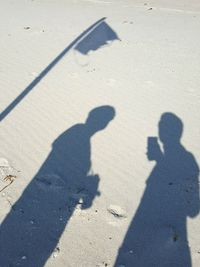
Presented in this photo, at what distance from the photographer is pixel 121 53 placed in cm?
1141

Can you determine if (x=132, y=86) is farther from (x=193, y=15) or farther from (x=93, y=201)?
(x=193, y=15)

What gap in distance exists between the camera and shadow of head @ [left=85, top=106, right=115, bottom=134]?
730cm

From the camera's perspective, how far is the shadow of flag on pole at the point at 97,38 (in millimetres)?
11766

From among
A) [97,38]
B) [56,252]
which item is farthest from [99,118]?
[97,38]

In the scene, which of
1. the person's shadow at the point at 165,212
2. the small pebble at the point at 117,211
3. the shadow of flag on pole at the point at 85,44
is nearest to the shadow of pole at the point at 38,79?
the shadow of flag on pole at the point at 85,44

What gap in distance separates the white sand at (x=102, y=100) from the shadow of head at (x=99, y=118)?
5.6 inches

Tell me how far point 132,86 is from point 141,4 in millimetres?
10616

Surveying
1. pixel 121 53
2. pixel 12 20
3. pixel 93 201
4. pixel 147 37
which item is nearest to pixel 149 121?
pixel 93 201

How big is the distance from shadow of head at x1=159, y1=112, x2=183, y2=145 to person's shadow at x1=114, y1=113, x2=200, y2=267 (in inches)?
0.7

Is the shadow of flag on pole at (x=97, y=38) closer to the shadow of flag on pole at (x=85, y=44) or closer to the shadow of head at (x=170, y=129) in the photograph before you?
the shadow of flag on pole at (x=85, y=44)

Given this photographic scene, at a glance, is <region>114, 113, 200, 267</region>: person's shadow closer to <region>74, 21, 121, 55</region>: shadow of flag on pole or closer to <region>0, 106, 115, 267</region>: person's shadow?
<region>0, 106, 115, 267</region>: person's shadow

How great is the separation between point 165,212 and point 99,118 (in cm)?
293

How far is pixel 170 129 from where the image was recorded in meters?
7.26

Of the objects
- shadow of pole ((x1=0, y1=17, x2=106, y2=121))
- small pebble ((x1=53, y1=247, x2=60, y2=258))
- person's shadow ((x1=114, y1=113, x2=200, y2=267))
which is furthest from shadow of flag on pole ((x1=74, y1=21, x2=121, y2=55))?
small pebble ((x1=53, y1=247, x2=60, y2=258))
